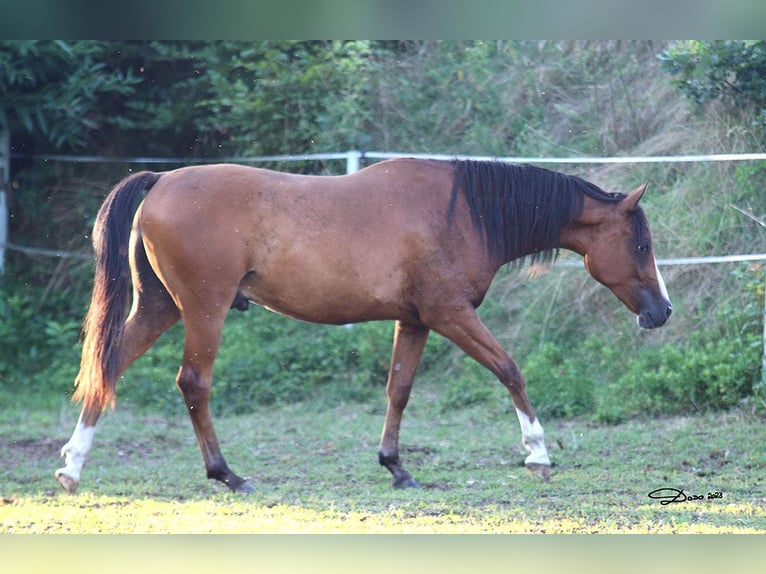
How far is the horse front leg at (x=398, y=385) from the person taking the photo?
5473mm

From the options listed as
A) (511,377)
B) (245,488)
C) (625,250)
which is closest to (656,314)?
(625,250)

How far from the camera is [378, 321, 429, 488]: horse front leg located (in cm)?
547

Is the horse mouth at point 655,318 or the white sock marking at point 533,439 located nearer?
the white sock marking at point 533,439

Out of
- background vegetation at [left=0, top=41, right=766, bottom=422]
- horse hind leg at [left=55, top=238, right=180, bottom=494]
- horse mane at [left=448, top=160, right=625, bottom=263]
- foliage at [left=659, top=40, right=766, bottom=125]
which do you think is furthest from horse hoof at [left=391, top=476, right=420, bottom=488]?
foliage at [left=659, top=40, right=766, bottom=125]

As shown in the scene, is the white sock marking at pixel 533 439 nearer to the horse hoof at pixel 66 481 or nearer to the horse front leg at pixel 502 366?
the horse front leg at pixel 502 366

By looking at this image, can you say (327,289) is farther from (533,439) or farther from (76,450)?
(76,450)

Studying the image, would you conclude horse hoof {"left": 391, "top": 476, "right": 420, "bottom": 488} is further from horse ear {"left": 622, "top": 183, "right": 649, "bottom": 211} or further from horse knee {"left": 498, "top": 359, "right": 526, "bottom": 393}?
horse ear {"left": 622, "top": 183, "right": 649, "bottom": 211}

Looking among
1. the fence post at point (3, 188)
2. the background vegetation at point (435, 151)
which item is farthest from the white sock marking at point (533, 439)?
the fence post at point (3, 188)

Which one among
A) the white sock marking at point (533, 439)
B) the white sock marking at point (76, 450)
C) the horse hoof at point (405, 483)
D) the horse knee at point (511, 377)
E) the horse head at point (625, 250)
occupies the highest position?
the horse head at point (625, 250)

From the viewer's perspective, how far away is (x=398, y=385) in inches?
218

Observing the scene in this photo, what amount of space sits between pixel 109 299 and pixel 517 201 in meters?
2.26

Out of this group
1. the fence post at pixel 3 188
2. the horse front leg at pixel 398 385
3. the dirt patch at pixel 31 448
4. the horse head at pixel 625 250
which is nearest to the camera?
the horse front leg at pixel 398 385

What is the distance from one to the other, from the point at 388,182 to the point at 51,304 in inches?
163

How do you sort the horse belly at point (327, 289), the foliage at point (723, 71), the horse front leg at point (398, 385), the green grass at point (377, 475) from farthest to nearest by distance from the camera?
the foliage at point (723, 71)
the horse front leg at point (398, 385)
the horse belly at point (327, 289)
the green grass at point (377, 475)
